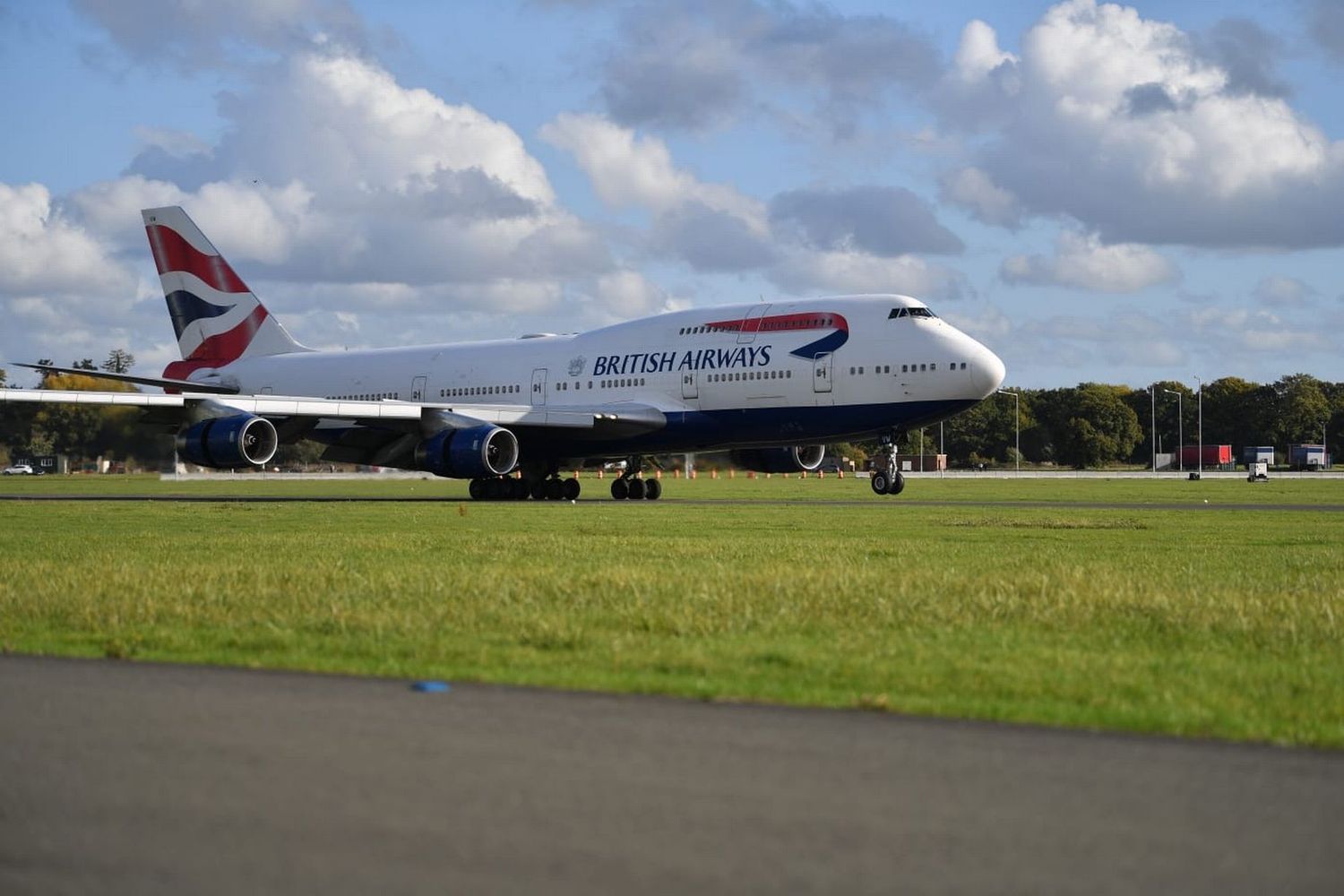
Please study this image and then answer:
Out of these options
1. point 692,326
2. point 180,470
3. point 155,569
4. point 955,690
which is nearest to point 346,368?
point 692,326

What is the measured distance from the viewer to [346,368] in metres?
50.4

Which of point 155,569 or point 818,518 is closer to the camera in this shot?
point 155,569

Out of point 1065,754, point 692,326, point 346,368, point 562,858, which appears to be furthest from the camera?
point 346,368

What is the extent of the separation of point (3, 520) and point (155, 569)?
47.0 feet

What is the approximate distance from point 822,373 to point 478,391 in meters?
12.2

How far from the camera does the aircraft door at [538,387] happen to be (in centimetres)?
4425

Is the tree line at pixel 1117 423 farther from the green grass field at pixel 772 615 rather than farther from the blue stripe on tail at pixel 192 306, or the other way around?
the green grass field at pixel 772 615

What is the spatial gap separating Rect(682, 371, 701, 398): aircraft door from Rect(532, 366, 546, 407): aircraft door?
518 centimetres

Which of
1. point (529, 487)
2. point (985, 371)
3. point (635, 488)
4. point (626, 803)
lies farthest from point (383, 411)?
point (626, 803)

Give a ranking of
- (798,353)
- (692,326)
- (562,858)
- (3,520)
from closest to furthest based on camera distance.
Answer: (562,858) → (3,520) → (798,353) → (692,326)

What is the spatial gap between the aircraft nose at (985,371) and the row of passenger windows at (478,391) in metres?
13.8

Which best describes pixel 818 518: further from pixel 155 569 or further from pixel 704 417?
pixel 155 569

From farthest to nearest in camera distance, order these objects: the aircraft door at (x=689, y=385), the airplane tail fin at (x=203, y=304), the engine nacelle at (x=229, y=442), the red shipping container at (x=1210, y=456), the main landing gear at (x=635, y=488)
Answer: the red shipping container at (x=1210, y=456)
the airplane tail fin at (x=203, y=304)
the main landing gear at (x=635, y=488)
the aircraft door at (x=689, y=385)
the engine nacelle at (x=229, y=442)

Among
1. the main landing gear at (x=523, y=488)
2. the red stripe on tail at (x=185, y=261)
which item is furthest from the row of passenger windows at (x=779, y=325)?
the red stripe on tail at (x=185, y=261)
